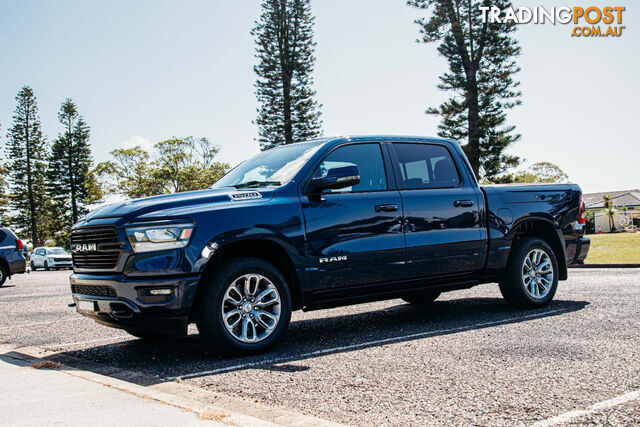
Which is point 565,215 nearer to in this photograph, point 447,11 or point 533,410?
point 533,410

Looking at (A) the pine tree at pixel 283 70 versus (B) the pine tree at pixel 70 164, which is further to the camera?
(B) the pine tree at pixel 70 164

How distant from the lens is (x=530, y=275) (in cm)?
713

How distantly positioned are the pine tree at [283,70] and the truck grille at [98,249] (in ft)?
124

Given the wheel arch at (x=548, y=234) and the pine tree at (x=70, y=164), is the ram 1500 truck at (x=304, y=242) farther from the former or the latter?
the pine tree at (x=70, y=164)

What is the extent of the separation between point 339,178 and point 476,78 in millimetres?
35309

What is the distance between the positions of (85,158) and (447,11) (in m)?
41.1

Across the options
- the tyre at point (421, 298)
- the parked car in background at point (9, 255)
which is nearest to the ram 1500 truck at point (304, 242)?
the tyre at point (421, 298)

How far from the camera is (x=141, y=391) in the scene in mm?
3840

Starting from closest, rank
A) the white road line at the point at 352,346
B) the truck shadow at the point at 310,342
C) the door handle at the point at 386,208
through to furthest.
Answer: the white road line at the point at 352,346
the truck shadow at the point at 310,342
the door handle at the point at 386,208

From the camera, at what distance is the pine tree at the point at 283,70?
4281cm

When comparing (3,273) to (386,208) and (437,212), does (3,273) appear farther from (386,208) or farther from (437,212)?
(437,212)

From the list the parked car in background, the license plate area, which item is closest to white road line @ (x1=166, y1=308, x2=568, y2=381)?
the license plate area

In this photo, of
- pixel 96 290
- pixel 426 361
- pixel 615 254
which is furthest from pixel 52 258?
pixel 426 361

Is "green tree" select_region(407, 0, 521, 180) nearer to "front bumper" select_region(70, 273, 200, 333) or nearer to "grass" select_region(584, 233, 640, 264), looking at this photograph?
"grass" select_region(584, 233, 640, 264)
